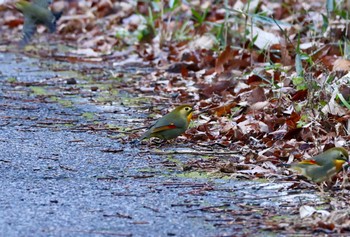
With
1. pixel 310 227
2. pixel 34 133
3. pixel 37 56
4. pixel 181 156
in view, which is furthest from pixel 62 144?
pixel 37 56

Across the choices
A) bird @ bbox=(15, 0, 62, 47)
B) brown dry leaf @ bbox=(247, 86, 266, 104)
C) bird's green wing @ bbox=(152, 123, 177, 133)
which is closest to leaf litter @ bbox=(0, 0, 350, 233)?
brown dry leaf @ bbox=(247, 86, 266, 104)

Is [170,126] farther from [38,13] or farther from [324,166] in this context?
[38,13]

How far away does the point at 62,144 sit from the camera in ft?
17.4

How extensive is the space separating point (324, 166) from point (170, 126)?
1.37 meters

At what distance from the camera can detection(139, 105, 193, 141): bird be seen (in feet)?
17.2

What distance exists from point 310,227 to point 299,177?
0.85 meters

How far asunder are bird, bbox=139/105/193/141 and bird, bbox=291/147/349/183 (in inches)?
48.5

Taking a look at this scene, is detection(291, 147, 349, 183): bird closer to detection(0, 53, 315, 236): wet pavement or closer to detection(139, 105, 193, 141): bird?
detection(0, 53, 315, 236): wet pavement

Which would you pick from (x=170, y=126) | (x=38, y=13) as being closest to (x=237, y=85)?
(x=170, y=126)

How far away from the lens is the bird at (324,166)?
13.3 feet

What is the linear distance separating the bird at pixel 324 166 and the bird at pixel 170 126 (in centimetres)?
123

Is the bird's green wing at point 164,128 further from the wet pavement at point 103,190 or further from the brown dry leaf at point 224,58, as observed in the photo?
the brown dry leaf at point 224,58

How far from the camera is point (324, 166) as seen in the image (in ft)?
13.3

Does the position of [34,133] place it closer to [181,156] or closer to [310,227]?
[181,156]
